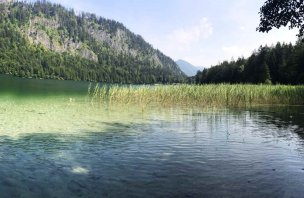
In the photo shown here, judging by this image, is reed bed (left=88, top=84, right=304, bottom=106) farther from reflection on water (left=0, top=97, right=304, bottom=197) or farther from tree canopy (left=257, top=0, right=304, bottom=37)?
tree canopy (left=257, top=0, right=304, bottom=37)

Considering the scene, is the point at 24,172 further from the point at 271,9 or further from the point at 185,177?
the point at 271,9

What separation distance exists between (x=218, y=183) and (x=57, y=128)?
41.4 ft

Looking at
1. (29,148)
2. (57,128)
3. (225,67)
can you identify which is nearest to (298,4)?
(29,148)

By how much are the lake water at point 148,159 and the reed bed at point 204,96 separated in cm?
1669

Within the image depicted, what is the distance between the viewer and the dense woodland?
272 feet

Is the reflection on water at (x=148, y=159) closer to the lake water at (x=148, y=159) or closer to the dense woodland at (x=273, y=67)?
the lake water at (x=148, y=159)

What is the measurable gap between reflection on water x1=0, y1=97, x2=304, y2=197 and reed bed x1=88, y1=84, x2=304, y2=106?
16.7 m

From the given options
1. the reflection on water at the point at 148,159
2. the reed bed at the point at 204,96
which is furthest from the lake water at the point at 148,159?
the reed bed at the point at 204,96

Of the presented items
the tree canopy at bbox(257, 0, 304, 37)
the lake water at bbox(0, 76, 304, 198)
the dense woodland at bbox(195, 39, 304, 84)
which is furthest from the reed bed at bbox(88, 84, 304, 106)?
the dense woodland at bbox(195, 39, 304, 84)

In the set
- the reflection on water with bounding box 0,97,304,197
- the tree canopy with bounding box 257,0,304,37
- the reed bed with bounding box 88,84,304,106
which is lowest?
the reflection on water with bounding box 0,97,304,197

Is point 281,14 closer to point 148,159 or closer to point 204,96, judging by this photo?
point 148,159

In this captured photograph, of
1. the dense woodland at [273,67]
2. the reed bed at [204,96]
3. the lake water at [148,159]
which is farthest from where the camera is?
the dense woodland at [273,67]

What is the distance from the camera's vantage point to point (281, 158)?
14.0 meters

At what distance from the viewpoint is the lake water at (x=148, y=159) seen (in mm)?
9820
